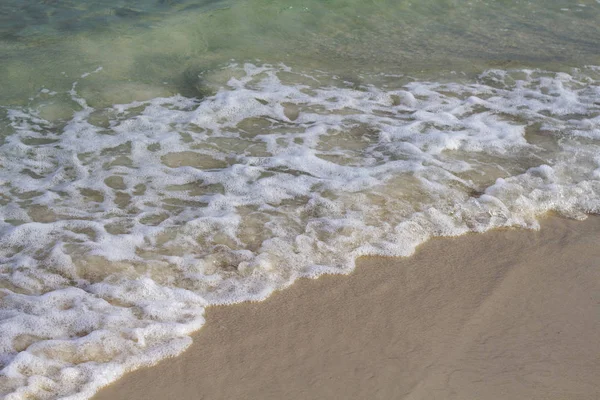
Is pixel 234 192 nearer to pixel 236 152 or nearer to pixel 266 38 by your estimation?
pixel 236 152

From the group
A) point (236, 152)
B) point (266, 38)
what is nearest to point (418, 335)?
point (236, 152)

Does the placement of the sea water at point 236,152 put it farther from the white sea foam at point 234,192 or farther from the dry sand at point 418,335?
the dry sand at point 418,335

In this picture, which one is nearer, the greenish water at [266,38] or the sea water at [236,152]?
the sea water at [236,152]

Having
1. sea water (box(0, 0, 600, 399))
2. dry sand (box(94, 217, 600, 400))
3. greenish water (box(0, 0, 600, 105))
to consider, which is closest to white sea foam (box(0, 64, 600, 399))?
sea water (box(0, 0, 600, 399))

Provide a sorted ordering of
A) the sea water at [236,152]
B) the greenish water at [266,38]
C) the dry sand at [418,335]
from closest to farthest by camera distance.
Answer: the dry sand at [418,335] < the sea water at [236,152] < the greenish water at [266,38]

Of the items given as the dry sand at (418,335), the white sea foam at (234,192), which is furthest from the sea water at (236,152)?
the dry sand at (418,335)

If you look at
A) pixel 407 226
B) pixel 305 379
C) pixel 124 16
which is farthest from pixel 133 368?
pixel 124 16
